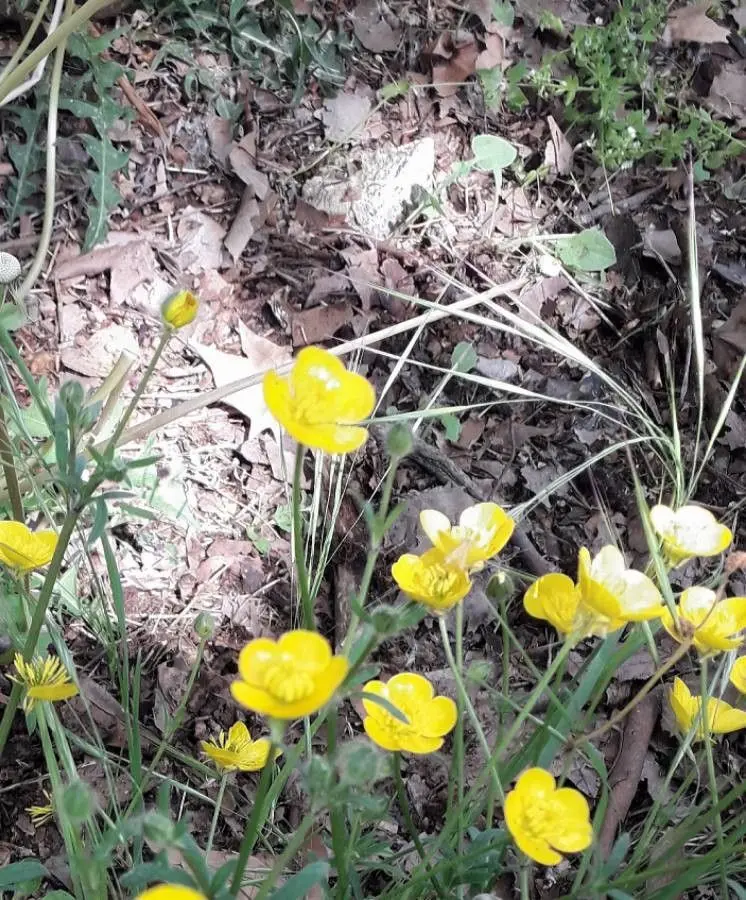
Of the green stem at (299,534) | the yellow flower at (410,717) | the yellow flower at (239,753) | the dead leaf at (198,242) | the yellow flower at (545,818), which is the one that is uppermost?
the green stem at (299,534)

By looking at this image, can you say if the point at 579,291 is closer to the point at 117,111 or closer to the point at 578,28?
the point at 578,28

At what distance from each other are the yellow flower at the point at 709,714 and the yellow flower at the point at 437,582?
13.0 inches

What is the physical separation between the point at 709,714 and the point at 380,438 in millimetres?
906

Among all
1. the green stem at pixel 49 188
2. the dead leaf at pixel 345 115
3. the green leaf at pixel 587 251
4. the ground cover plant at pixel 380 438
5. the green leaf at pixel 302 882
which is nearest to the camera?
the green leaf at pixel 302 882

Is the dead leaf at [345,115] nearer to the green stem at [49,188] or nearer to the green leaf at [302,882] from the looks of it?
the green stem at [49,188]

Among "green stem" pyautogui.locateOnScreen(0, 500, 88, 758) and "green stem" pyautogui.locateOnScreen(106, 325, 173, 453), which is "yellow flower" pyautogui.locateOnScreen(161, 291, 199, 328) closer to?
"green stem" pyautogui.locateOnScreen(106, 325, 173, 453)

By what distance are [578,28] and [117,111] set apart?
50.0 inches

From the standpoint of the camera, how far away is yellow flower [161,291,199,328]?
0.96 meters

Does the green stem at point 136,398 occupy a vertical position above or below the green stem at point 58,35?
below

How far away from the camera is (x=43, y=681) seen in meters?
0.98

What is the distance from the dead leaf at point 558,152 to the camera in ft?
7.52

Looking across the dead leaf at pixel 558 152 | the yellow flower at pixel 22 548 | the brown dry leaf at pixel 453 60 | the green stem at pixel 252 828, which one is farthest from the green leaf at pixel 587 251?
the green stem at pixel 252 828

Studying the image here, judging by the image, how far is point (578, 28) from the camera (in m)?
2.39

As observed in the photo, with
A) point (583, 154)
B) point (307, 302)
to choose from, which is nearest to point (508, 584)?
point (307, 302)
